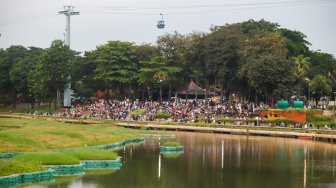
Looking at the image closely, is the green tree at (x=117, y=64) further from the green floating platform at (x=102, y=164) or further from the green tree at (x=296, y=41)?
the green floating platform at (x=102, y=164)

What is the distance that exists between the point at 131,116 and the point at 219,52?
57.0 feet

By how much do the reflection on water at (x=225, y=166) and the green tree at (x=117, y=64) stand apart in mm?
37303

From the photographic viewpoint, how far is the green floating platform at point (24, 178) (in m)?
32.0

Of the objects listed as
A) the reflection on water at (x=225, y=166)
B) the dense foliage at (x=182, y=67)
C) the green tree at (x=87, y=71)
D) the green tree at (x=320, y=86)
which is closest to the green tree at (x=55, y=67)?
the dense foliage at (x=182, y=67)

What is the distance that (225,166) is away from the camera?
139 feet

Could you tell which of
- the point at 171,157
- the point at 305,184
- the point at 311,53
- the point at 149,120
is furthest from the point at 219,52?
the point at 305,184

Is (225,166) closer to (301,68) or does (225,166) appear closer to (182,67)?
(301,68)

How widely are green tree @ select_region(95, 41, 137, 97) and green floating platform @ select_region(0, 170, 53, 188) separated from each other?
199ft

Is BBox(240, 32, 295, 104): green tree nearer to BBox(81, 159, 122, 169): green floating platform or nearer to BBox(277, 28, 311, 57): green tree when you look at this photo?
BBox(277, 28, 311, 57): green tree

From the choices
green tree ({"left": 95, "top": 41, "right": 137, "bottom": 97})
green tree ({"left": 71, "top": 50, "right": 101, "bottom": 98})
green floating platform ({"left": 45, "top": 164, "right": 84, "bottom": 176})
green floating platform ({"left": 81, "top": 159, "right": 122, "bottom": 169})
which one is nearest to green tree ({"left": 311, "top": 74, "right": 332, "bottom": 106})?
green tree ({"left": 95, "top": 41, "right": 137, "bottom": 97})

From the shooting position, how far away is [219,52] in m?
86.8

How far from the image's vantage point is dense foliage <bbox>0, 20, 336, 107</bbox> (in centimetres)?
8100

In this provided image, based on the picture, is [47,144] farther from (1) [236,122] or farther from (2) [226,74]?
(2) [226,74]

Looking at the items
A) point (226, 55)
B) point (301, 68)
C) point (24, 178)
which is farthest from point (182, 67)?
point (24, 178)
